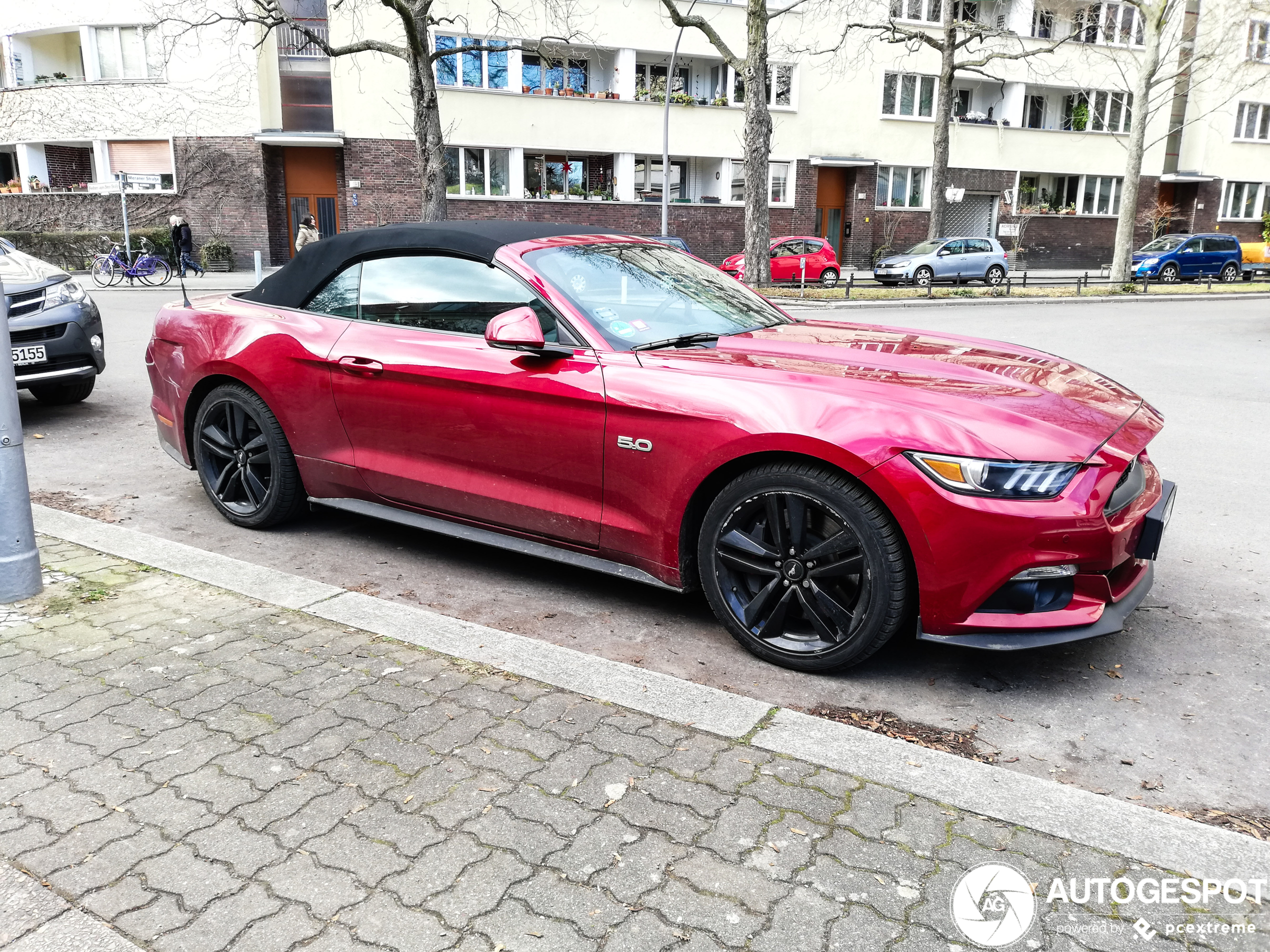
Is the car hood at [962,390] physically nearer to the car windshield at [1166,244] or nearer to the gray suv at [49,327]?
the gray suv at [49,327]

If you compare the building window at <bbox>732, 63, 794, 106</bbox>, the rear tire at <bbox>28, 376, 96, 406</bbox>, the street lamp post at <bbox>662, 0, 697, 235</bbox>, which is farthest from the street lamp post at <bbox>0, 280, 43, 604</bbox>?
the building window at <bbox>732, 63, 794, 106</bbox>

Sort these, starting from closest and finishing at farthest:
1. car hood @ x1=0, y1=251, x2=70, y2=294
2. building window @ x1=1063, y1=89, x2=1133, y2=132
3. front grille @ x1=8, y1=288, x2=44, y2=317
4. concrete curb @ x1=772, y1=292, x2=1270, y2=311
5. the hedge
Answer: front grille @ x1=8, y1=288, x2=44, y2=317, car hood @ x1=0, y1=251, x2=70, y2=294, concrete curb @ x1=772, y1=292, x2=1270, y2=311, the hedge, building window @ x1=1063, y1=89, x2=1133, y2=132

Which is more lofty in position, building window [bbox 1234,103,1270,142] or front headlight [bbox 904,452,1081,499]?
building window [bbox 1234,103,1270,142]

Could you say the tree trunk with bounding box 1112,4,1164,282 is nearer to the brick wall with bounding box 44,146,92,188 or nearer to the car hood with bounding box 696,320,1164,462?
the car hood with bounding box 696,320,1164,462

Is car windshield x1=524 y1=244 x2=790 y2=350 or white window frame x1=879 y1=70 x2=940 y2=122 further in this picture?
white window frame x1=879 y1=70 x2=940 y2=122

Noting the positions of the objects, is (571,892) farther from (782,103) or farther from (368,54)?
(782,103)

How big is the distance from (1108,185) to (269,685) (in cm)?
4720

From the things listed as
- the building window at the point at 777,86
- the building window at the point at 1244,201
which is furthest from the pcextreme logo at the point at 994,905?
the building window at the point at 1244,201

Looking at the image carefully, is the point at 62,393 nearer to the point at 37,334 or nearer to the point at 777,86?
the point at 37,334

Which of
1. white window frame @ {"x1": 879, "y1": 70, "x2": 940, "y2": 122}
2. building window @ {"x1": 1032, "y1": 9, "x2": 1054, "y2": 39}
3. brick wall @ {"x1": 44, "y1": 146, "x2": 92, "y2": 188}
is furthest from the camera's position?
building window @ {"x1": 1032, "y1": 9, "x2": 1054, "y2": 39}

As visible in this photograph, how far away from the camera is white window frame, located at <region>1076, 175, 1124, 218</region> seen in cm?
4284

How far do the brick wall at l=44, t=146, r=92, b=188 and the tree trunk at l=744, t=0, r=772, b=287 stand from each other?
24.0 meters

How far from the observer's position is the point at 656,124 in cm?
3481

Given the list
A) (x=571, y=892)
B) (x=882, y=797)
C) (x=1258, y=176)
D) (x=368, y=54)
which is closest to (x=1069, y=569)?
(x=882, y=797)
